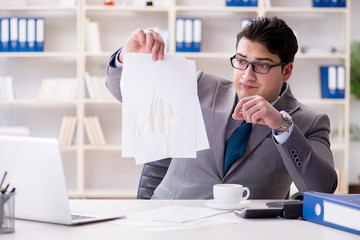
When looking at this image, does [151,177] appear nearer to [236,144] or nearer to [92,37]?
[236,144]

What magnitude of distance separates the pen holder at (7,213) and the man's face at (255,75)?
0.99 metres

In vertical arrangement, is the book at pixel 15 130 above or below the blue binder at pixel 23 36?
below

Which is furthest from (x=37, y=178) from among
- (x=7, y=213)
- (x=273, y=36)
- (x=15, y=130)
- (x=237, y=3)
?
(x=237, y=3)

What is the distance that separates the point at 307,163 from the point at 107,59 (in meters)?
3.16

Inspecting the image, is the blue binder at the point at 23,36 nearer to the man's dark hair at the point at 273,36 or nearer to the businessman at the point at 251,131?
the businessman at the point at 251,131

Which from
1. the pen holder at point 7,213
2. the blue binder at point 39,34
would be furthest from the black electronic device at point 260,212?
the blue binder at point 39,34

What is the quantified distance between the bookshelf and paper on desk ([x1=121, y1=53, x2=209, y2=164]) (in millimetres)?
2876

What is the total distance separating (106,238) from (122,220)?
0.19m

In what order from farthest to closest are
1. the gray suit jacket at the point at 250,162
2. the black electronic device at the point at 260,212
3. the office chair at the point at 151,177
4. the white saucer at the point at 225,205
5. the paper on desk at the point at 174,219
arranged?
the office chair at the point at 151,177 < the gray suit jacket at the point at 250,162 < the white saucer at the point at 225,205 < the black electronic device at the point at 260,212 < the paper on desk at the point at 174,219

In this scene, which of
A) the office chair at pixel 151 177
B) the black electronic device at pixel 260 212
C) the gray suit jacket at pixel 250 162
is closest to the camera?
the black electronic device at pixel 260 212

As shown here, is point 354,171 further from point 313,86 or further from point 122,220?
point 122,220

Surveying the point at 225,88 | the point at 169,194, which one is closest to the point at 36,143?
the point at 169,194

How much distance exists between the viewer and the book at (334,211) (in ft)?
4.07

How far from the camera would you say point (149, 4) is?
14.7 feet
